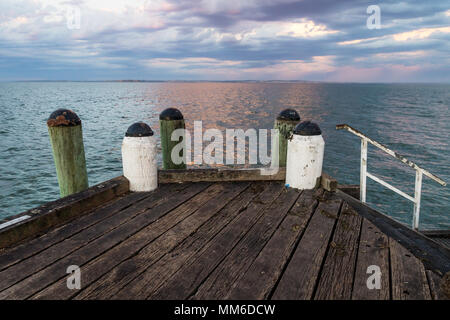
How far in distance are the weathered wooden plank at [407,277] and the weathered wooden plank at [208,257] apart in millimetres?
1584

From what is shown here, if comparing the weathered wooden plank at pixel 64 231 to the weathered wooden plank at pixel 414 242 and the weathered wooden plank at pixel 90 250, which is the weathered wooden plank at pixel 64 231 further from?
the weathered wooden plank at pixel 414 242

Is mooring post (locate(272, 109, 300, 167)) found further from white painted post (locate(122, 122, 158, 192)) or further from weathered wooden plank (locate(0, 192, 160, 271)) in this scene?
weathered wooden plank (locate(0, 192, 160, 271))

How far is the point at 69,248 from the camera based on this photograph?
323 cm

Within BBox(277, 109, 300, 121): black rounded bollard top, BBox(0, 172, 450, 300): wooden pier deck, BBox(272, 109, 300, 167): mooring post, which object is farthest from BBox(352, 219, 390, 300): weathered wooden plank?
BBox(277, 109, 300, 121): black rounded bollard top

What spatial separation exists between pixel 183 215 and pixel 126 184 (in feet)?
4.38

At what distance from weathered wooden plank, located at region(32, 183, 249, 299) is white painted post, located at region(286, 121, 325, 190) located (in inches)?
45.3

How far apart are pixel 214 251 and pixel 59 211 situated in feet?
6.98

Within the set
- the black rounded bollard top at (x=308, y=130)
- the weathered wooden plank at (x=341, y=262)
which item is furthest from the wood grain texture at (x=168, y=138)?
the weathered wooden plank at (x=341, y=262)

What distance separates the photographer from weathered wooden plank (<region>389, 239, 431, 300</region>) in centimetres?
253

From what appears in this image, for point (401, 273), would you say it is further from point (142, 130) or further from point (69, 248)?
point (142, 130)

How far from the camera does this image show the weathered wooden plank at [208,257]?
8.43 ft

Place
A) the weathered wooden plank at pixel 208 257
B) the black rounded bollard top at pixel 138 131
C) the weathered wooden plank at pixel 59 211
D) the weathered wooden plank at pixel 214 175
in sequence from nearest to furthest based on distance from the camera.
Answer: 1. the weathered wooden plank at pixel 208 257
2. the weathered wooden plank at pixel 59 211
3. the black rounded bollard top at pixel 138 131
4. the weathered wooden plank at pixel 214 175
